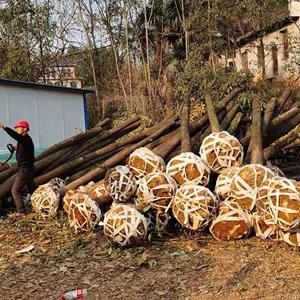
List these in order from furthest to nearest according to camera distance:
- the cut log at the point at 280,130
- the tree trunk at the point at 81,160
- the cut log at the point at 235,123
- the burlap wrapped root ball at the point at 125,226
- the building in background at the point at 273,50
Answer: the building in background at the point at 273,50 → the cut log at the point at 280,130 → the cut log at the point at 235,123 → the tree trunk at the point at 81,160 → the burlap wrapped root ball at the point at 125,226

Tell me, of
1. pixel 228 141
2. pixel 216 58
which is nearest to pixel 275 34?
pixel 216 58

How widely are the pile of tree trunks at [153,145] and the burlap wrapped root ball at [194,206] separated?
1.45 m

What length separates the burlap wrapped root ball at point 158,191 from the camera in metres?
5.34

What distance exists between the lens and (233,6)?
63.1 ft

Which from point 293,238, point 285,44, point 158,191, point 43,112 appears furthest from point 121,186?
point 285,44

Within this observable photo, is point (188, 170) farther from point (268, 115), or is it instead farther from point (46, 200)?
point (268, 115)

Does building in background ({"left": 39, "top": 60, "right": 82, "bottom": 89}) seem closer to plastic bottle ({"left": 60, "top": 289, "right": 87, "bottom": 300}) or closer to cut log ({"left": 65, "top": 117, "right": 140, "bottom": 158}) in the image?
cut log ({"left": 65, "top": 117, "right": 140, "bottom": 158})

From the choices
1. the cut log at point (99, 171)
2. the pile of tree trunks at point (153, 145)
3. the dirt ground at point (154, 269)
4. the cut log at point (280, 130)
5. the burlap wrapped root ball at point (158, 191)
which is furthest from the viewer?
the cut log at point (280, 130)

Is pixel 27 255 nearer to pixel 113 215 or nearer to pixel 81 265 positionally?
pixel 81 265

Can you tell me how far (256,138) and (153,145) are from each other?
A: 5.04 feet

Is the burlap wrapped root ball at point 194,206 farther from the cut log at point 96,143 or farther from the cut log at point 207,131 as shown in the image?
the cut log at point 96,143

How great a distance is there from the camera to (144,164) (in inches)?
233

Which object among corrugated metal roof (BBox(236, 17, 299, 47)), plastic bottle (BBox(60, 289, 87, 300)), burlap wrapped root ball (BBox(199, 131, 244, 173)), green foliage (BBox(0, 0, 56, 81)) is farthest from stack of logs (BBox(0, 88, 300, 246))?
green foliage (BBox(0, 0, 56, 81))

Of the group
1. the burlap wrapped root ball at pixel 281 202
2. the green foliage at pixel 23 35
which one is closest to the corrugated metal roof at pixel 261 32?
the green foliage at pixel 23 35
